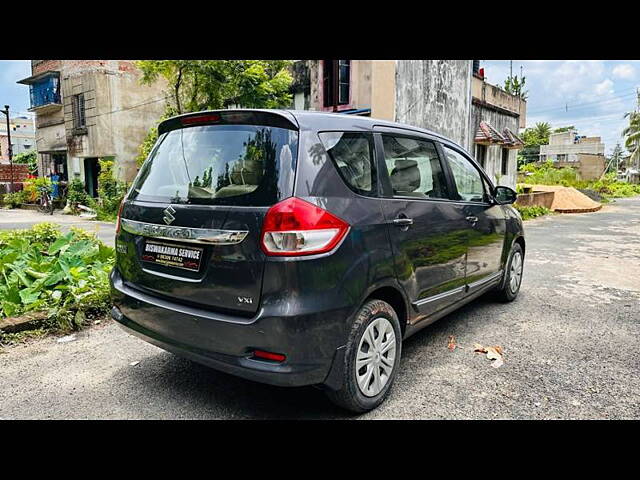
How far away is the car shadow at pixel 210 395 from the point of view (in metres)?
2.85

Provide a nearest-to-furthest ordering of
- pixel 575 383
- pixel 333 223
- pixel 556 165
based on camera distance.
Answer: pixel 333 223 → pixel 575 383 → pixel 556 165

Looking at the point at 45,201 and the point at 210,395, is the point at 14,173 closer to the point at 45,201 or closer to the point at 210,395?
the point at 45,201

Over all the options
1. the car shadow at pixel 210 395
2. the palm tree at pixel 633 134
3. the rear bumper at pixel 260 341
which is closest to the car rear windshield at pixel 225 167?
the rear bumper at pixel 260 341

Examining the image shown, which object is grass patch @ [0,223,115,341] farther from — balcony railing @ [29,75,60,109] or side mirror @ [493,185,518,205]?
balcony railing @ [29,75,60,109]

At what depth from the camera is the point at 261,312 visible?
2.40m

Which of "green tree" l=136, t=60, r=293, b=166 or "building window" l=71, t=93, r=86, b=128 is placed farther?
"building window" l=71, t=93, r=86, b=128

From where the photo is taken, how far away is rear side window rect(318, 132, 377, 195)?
9.06 feet

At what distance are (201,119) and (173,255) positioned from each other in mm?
894

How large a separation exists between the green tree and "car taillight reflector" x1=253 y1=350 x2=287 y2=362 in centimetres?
1352

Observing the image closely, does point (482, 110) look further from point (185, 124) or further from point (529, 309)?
point (185, 124)

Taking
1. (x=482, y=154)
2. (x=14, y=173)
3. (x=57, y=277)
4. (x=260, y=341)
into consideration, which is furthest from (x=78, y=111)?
(x=260, y=341)

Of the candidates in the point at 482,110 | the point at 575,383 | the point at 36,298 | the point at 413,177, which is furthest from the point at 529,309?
the point at 482,110

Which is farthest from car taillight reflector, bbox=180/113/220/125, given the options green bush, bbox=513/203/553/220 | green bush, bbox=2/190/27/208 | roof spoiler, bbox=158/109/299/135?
green bush, bbox=2/190/27/208

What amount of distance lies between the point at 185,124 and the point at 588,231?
12719 mm
